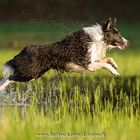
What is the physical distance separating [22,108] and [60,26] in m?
1.64

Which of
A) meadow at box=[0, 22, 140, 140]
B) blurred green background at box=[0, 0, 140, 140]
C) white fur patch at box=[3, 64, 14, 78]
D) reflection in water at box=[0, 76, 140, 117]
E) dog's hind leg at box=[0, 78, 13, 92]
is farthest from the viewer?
dog's hind leg at box=[0, 78, 13, 92]

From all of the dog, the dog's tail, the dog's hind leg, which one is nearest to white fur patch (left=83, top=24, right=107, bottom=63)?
the dog

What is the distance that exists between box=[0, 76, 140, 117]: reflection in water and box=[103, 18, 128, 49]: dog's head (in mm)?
659

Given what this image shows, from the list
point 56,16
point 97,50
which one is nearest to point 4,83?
point 97,50

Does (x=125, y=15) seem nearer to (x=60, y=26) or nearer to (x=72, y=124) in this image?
(x=60, y=26)

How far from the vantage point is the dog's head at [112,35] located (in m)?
10.4

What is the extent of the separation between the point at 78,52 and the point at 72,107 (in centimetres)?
98

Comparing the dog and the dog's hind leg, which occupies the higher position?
the dog

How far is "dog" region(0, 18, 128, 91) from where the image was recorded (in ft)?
33.8

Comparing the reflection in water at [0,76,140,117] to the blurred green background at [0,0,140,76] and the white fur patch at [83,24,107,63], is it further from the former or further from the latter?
the blurred green background at [0,0,140,76]

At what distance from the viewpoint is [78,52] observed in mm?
10391

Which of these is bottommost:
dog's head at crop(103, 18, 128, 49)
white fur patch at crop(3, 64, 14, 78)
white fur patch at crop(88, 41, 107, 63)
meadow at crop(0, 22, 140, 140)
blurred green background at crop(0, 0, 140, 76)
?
meadow at crop(0, 22, 140, 140)

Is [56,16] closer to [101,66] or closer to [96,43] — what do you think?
[96,43]

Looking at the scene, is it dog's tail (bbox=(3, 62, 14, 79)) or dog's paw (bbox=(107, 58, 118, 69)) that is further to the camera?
dog's tail (bbox=(3, 62, 14, 79))
